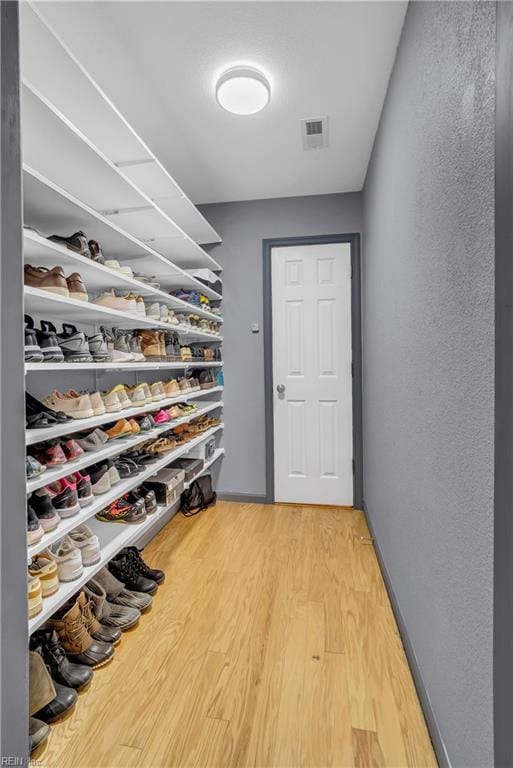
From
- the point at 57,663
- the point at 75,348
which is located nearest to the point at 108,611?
the point at 57,663

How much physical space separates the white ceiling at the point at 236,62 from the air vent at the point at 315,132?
1.6 inches

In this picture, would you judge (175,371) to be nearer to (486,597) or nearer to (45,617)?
(45,617)

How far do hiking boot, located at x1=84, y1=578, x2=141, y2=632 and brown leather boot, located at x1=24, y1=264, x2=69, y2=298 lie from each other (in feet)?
4.07

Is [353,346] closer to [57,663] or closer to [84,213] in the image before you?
[84,213]

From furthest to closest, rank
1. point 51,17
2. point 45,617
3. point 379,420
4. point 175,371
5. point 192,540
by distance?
point 175,371 → point 192,540 → point 379,420 → point 51,17 → point 45,617

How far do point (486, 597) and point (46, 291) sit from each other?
4.84 feet

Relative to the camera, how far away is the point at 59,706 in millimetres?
1237

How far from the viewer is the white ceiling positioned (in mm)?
1488

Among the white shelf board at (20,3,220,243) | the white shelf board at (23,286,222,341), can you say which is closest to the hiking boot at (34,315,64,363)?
the white shelf board at (23,286,222,341)

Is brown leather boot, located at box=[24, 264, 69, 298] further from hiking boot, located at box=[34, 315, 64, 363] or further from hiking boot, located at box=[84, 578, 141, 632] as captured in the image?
hiking boot, located at box=[84, 578, 141, 632]

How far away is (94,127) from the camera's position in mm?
1606

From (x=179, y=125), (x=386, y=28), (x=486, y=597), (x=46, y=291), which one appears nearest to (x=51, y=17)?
(x=179, y=125)

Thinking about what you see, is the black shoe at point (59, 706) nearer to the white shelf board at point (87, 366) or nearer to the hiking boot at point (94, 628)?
the hiking boot at point (94, 628)

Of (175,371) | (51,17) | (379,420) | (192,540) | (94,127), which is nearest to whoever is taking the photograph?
(51,17)
